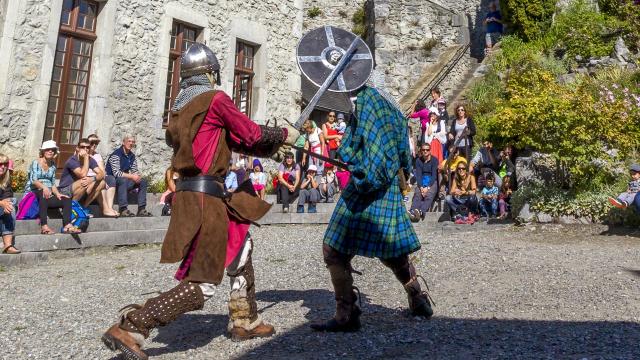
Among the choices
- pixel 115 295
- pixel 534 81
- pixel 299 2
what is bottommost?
pixel 115 295

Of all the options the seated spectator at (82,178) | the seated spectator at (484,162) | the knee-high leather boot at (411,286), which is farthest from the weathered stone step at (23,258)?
the seated spectator at (484,162)

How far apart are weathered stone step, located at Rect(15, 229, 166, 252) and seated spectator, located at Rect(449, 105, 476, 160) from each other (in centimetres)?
628

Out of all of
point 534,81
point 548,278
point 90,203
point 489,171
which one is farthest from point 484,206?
point 90,203

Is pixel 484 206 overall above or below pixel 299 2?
below

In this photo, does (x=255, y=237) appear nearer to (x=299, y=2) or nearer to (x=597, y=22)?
(x=299, y=2)

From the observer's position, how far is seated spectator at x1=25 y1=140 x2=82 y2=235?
8023 millimetres

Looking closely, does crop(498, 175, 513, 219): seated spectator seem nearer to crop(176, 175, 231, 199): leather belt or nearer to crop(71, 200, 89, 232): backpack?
crop(71, 200, 89, 232): backpack

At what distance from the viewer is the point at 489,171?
36.4ft

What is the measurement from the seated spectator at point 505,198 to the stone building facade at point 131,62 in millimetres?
6074

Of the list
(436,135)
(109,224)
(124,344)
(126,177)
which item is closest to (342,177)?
(436,135)

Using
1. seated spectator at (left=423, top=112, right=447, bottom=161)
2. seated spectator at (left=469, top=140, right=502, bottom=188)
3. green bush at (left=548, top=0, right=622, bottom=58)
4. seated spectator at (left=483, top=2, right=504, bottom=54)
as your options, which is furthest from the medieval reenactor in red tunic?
seated spectator at (left=483, top=2, right=504, bottom=54)

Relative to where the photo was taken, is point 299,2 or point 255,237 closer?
point 255,237

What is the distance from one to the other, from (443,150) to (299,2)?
601 cm

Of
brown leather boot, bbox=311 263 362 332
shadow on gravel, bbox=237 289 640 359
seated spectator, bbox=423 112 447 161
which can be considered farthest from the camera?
seated spectator, bbox=423 112 447 161
